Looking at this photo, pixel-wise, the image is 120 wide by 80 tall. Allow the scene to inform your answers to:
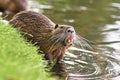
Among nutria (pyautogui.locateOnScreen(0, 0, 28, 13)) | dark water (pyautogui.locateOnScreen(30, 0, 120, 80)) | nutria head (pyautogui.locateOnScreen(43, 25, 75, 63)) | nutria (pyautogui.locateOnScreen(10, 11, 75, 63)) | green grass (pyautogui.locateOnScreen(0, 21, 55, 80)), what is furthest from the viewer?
nutria (pyautogui.locateOnScreen(0, 0, 28, 13))

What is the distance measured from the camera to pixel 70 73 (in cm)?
785

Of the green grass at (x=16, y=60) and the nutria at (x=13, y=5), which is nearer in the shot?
the green grass at (x=16, y=60)

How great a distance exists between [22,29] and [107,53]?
1914 mm

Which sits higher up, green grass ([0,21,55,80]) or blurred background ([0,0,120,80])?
green grass ([0,21,55,80])

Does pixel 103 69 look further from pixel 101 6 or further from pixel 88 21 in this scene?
pixel 101 6

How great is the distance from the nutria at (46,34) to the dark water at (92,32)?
416 mm

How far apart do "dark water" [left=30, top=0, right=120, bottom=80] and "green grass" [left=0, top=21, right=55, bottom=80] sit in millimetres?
1302

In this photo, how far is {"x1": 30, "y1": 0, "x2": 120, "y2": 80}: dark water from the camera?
8.13 metres

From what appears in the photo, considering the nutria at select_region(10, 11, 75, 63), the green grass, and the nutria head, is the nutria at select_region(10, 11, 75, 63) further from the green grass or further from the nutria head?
the green grass

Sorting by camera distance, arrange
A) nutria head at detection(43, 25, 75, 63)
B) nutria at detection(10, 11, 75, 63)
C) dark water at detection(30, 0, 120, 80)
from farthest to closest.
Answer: dark water at detection(30, 0, 120, 80)
nutria at detection(10, 11, 75, 63)
nutria head at detection(43, 25, 75, 63)

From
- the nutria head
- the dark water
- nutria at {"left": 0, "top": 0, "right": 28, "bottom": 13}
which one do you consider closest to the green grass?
the nutria head

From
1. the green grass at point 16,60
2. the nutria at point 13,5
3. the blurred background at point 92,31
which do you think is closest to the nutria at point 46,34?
the blurred background at point 92,31

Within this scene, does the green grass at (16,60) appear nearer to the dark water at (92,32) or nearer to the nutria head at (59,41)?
the nutria head at (59,41)

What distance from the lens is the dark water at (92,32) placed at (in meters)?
8.13
